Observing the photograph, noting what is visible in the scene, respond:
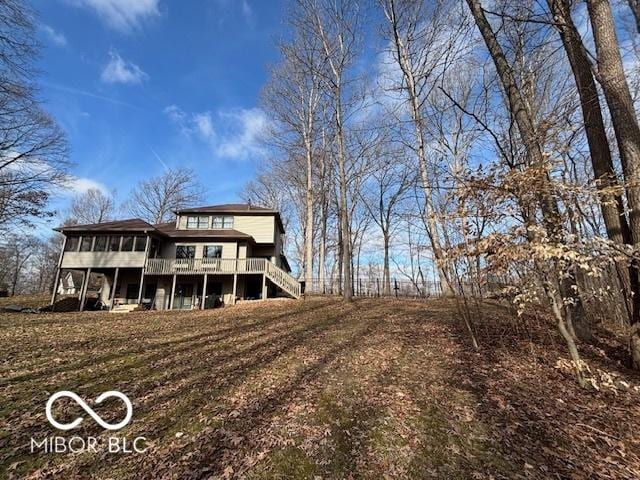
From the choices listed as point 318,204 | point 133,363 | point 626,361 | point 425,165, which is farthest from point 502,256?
point 318,204

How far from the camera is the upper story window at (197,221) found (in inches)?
829

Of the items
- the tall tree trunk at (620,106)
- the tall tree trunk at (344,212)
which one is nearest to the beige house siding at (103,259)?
the tall tree trunk at (344,212)

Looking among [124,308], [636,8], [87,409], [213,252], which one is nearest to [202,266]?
[213,252]

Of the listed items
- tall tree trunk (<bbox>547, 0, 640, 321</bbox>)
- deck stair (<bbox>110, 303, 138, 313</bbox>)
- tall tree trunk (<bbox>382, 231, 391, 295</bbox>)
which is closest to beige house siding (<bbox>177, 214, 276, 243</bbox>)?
deck stair (<bbox>110, 303, 138, 313</bbox>)

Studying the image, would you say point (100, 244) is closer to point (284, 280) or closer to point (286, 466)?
point (284, 280)

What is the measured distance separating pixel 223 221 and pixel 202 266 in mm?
4200

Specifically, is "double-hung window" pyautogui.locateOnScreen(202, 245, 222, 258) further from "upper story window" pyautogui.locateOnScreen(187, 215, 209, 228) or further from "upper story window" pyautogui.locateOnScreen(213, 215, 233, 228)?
"upper story window" pyautogui.locateOnScreen(187, 215, 209, 228)

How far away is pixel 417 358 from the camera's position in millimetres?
5957

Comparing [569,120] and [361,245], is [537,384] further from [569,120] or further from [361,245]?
[361,245]

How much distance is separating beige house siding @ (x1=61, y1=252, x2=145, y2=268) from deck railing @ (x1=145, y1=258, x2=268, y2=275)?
0.85 metres

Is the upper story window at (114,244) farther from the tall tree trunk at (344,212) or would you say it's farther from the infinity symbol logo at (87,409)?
the infinity symbol logo at (87,409)

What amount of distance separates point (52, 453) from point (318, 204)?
25.8 meters

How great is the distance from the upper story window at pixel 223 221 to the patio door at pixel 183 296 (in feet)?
14.6

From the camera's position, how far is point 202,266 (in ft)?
59.2
